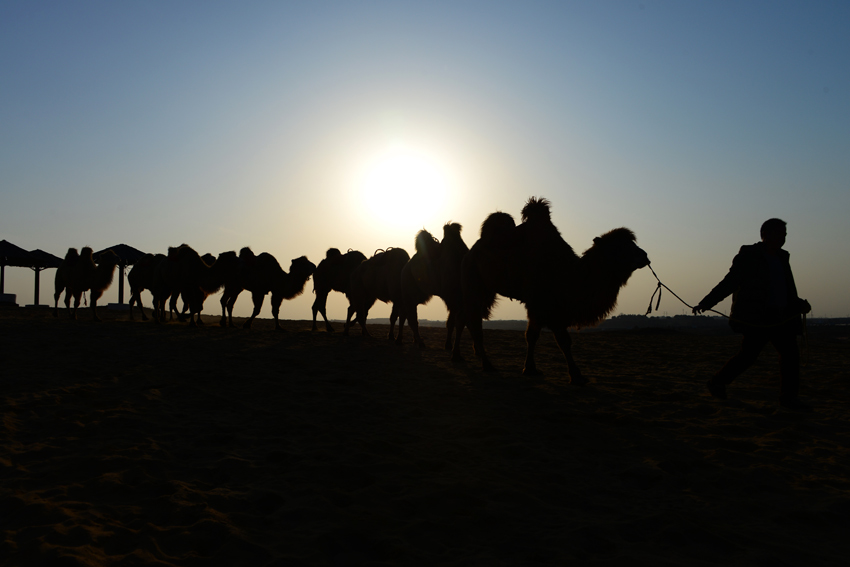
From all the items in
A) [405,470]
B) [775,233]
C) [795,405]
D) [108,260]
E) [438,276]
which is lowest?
[405,470]

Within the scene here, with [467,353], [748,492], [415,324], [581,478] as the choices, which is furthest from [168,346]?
[748,492]

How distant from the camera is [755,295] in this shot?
20.3ft

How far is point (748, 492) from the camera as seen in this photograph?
3.64 meters

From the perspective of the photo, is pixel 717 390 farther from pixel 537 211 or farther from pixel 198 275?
pixel 198 275

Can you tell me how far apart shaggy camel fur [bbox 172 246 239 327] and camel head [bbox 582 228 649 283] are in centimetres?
1258

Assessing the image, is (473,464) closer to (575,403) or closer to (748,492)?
(748,492)

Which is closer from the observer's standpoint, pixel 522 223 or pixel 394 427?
pixel 394 427

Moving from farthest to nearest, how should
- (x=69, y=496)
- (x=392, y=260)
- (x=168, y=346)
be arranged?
(x=392, y=260) < (x=168, y=346) < (x=69, y=496)

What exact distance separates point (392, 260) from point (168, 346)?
5418 mm

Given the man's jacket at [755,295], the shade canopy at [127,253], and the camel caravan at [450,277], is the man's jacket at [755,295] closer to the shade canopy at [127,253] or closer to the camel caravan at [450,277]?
Answer: the camel caravan at [450,277]

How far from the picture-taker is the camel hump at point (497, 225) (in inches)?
324

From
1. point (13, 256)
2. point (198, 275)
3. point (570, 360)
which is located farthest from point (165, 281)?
point (13, 256)

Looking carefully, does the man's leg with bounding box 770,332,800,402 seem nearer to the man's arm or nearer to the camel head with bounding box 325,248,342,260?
the man's arm

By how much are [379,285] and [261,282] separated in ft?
15.4
